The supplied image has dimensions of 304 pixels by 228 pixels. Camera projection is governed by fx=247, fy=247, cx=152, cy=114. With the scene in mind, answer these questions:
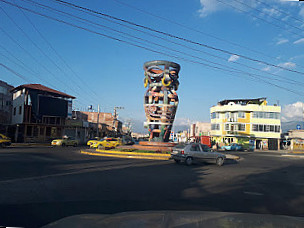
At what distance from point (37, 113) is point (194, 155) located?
30922mm

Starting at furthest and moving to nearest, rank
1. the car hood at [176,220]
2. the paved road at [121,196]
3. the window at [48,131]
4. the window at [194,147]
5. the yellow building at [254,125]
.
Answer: the yellow building at [254,125] → the window at [48,131] → the window at [194,147] → the paved road at [121,196] → the car hood at [176,220]

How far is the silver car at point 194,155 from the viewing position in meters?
15.6

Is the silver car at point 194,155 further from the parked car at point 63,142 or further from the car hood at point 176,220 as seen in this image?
the parked car at point 63,142

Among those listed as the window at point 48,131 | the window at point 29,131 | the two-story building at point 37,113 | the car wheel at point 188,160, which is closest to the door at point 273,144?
the two-story building at point 37,113

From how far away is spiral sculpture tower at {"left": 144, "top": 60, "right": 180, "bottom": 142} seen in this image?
989 inches

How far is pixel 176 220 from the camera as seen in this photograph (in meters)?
3.50

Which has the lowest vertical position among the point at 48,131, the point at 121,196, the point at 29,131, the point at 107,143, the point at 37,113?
the point at 121,196

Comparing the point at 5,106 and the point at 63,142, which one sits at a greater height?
the point at 5,106

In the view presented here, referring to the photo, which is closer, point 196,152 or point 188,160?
point 188,160

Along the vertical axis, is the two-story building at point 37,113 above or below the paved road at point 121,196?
above

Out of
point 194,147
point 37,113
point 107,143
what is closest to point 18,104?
point 37,113

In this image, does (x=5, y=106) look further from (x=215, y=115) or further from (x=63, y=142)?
(x=215, y=115)

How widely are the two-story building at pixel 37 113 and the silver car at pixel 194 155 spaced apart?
29547 mm

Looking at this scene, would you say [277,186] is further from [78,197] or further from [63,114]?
[63,114]
